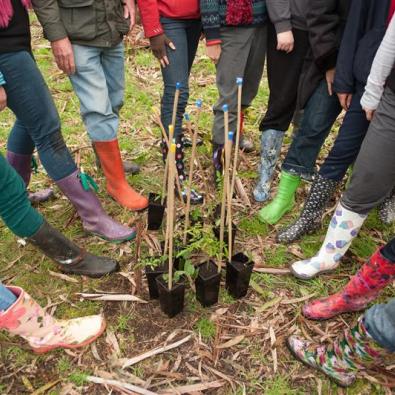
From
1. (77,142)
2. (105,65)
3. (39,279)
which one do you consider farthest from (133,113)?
(39,279)

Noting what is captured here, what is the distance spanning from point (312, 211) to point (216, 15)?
1457mm

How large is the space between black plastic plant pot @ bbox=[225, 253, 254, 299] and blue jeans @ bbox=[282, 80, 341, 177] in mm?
874

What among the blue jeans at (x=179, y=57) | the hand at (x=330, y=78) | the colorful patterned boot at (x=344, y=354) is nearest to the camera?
the colorful patterned boot at (x=344, y=354)

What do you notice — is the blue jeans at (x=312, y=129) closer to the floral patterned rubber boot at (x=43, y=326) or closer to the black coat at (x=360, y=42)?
the black coat at (x=360, y=42)

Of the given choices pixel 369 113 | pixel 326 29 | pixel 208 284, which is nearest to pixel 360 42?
pixel 326 29

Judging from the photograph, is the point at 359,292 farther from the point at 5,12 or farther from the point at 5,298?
the point at 5,12

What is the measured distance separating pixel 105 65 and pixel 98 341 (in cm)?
178

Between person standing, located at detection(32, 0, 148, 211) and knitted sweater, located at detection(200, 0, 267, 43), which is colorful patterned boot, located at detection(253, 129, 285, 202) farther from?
person standing, located at detection(32, 0, 148, 211)

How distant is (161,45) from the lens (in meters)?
2.71

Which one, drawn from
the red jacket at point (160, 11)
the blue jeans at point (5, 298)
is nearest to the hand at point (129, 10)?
the red jacket at point (160, 11)

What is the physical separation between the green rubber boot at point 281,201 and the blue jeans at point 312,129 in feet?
0.26

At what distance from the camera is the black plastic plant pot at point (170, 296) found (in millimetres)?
2160

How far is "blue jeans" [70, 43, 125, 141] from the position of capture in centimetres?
249

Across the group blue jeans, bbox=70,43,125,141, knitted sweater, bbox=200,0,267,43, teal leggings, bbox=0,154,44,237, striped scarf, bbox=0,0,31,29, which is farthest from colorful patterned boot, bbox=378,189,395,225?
striped scarf, bbox=0,0,31,29
